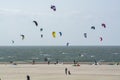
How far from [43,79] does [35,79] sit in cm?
89

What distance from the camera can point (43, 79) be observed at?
1735 inches

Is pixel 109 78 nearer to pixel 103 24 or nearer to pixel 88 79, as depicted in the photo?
pixel 88 79

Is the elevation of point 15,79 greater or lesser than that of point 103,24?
lesser

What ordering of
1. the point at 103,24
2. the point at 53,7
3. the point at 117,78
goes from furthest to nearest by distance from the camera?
1. the point at 117,78
2. the point at 103,24
3. the point at 53,7

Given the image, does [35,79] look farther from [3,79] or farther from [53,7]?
[53,7]

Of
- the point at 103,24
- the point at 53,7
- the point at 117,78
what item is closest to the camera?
the point at 53,7

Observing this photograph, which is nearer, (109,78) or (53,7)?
(53,7)

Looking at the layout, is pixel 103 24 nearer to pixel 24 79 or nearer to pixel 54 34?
pixel 54 34

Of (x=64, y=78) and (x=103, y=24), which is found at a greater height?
(x=103, y=24)

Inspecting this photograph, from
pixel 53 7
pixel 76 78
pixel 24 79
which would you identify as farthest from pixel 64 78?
pixel 53 7

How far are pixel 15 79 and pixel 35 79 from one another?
222cm

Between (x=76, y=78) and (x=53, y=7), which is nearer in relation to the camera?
(x=53, y=7)

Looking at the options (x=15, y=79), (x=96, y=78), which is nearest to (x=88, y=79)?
(x=96, y=78)

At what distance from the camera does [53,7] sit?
37.4m
